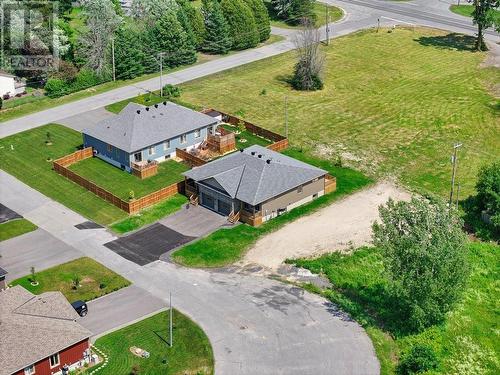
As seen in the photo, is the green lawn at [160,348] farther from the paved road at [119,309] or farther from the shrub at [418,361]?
the shrub at [418,361]

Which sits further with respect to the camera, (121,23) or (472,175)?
(121,23)

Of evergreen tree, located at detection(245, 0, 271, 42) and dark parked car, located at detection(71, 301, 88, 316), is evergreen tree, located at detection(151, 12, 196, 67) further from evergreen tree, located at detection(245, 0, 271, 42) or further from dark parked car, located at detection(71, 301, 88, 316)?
dark parked car, located at detection(71, 301, 88, 316)

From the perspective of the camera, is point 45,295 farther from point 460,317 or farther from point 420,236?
point 460,317

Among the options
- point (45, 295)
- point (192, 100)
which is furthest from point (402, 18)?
point (45, 295)

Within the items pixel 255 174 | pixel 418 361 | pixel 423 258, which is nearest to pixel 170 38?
pixel 255 174

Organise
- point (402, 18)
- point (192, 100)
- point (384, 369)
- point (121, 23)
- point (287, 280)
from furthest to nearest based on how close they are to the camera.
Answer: point (402, 18) < point (121, 23) < point (192, 100) < point (287, 280) < point (384, 369)

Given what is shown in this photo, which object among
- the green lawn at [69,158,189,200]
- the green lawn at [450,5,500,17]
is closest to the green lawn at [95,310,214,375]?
the green lawn at [69,158,189,200]

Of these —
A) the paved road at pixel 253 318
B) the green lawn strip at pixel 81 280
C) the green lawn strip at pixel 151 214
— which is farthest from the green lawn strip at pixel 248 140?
the green lawn strip at pixel 81 280

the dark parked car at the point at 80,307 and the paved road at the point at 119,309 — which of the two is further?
the dark parked car at the point at 80,307
